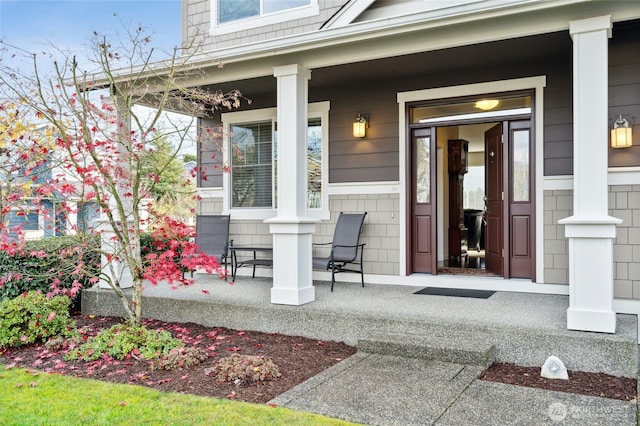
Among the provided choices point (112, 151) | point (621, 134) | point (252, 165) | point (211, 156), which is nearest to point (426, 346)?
point (621, 134)

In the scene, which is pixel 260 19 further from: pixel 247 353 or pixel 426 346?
pixel 426 346

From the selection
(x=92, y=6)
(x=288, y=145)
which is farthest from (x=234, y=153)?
(x=92, y=6)

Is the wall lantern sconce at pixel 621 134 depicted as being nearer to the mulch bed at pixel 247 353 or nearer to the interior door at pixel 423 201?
the interior door at pixel 423 201

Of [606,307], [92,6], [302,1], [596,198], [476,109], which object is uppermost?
[92,6]

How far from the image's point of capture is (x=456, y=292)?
566 centimetres

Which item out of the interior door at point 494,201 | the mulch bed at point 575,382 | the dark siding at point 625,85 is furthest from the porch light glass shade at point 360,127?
the mulch bed at point 575,382

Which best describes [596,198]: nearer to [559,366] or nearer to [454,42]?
[559,366]

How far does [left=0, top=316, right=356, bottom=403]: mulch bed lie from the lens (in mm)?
3549

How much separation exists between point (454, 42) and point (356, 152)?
230 cm

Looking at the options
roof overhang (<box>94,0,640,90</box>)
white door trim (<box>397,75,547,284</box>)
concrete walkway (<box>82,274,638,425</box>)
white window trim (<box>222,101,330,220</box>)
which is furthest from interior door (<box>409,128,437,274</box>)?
roof overhang (<box>94,0,640,90</box>)

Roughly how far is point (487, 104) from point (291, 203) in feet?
8.75

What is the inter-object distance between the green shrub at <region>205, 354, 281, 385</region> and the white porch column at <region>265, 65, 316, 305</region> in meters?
1.20

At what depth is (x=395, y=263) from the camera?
249 inches

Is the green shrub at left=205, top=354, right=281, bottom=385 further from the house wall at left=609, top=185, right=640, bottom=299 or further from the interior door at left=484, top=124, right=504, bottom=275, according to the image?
the house wall at left=609, top=185, right=640, bottom=299
